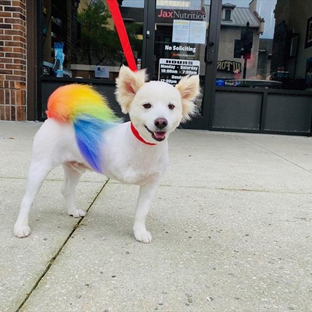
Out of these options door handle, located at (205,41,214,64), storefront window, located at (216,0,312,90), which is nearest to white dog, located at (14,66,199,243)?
door handle, located at (205,41,214,64)

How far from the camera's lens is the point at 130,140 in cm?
195

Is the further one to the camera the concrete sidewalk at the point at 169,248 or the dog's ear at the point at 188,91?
the dog's ear at the point at 188,91

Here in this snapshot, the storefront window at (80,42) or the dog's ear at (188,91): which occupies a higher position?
the storefront window at (80,42)

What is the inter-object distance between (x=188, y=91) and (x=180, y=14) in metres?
5.36

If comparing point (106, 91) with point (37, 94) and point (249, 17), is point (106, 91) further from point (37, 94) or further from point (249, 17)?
point (249, 17)

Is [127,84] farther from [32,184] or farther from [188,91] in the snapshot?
[32,184]

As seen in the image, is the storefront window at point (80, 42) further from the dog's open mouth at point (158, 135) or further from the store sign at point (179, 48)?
the dog's open mouth at point (158, 135)

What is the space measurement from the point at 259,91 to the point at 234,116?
73 centimetres

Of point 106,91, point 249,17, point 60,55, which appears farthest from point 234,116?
point 60,55

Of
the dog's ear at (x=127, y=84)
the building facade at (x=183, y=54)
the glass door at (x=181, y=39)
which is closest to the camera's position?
the dog's ear at (x=127, y=84)

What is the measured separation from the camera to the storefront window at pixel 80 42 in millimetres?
6883

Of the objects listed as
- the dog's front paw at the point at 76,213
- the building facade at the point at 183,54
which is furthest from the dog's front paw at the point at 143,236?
the building facade at the point at 183,54

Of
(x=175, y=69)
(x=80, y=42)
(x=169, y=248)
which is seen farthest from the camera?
(x=80, y=42)

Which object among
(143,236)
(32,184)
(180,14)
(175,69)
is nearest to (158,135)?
(143,236)
